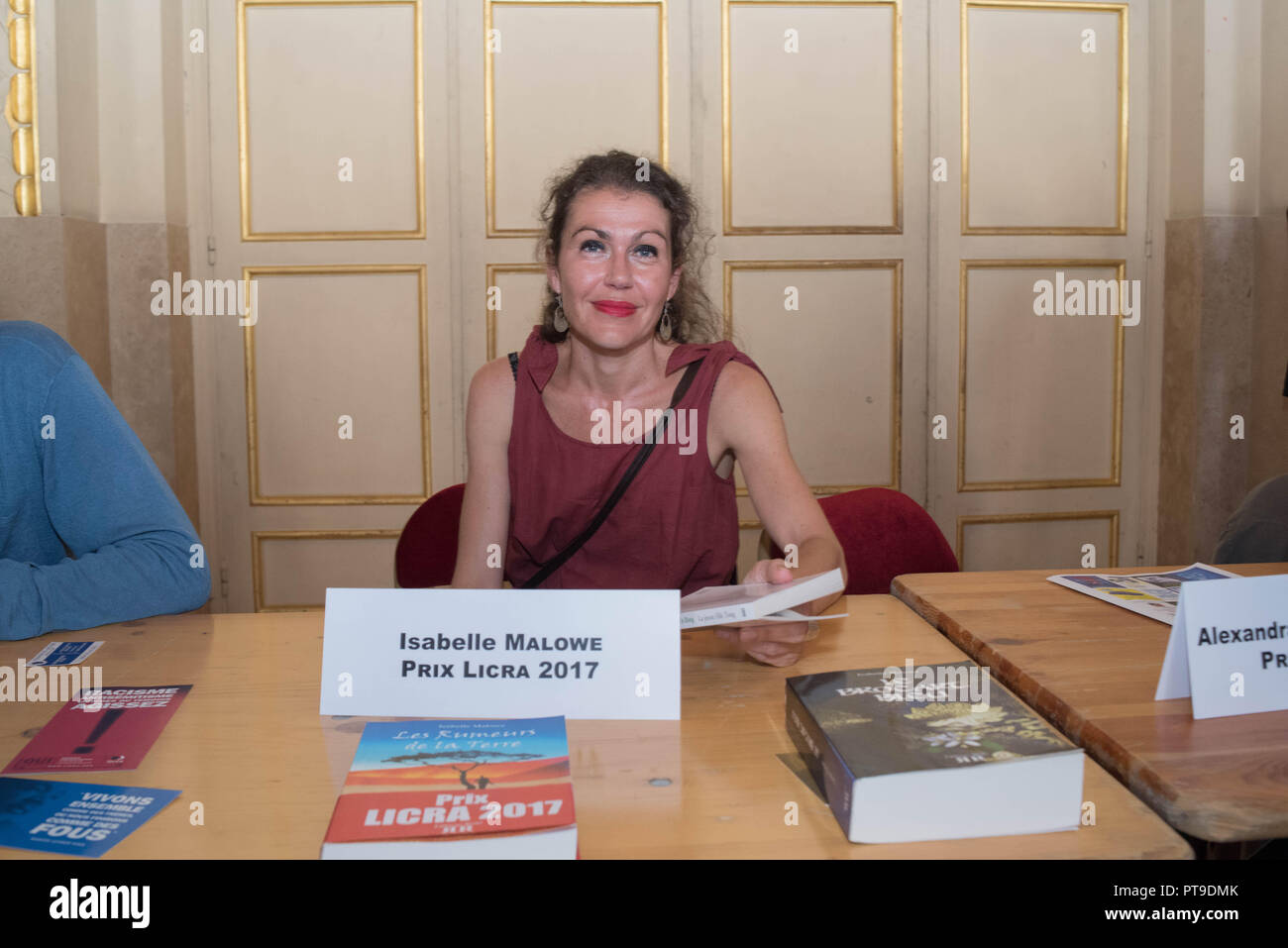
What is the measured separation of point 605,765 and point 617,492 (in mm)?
914

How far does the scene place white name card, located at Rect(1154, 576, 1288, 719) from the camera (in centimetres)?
109

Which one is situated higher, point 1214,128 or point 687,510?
point 1214,128

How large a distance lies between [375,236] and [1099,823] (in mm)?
3295

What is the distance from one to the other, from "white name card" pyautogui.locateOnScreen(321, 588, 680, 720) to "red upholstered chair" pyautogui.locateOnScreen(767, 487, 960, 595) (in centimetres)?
110

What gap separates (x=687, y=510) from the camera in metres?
1.94

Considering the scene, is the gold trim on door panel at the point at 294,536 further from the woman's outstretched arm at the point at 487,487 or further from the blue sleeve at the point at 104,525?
the blue sleeve at the point at 104,525

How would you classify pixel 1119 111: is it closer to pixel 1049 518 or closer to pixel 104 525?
pixel 1049 518

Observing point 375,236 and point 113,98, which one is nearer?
point 113,98

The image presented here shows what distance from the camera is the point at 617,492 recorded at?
6.23ft

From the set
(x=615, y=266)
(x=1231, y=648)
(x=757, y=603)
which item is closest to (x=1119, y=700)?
(x=1231, y=648)

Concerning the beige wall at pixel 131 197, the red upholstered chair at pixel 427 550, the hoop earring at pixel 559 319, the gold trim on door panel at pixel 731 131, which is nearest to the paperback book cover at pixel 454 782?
the hoop earring at pixel 559 319

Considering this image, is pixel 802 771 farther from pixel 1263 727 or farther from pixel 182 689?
pixel 182 689
